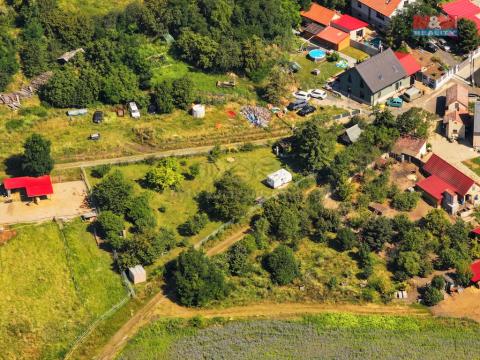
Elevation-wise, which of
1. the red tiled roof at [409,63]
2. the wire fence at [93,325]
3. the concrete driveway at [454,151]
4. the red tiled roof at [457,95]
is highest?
the red tiled roof at [409,63]

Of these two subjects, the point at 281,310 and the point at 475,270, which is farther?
the point at 475,270

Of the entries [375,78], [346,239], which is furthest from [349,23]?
[346,239]

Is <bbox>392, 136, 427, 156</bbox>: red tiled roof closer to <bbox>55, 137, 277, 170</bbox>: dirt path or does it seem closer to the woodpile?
<bbox>55, 137, 277, 170</bbox>: dirt path

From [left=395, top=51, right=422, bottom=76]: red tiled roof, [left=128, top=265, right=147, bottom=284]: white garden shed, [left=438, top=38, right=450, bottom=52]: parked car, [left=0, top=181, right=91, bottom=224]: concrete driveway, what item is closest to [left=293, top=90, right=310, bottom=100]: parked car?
[left=395, top=51, right=422, bottom=76]: red tiled roof

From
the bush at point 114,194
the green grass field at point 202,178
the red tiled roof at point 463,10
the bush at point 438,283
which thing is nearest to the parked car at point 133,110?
the green grass field at point 202,178

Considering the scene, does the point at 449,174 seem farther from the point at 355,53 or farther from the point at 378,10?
the point at 378,10

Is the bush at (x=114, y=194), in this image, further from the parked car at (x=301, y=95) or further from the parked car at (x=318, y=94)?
the parked car at (x=318, y=94)

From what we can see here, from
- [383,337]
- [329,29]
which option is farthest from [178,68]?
[383,337]
